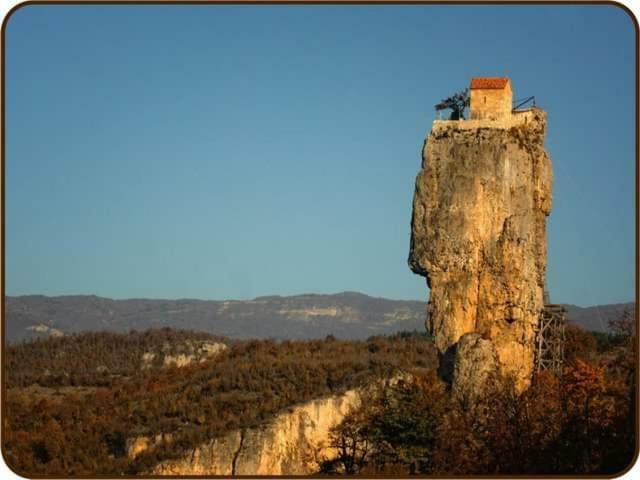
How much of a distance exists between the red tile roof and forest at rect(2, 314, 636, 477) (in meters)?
8.63

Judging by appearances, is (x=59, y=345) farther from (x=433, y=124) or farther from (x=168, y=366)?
(x=433, y=124)

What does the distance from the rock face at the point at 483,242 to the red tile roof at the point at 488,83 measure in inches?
50.0

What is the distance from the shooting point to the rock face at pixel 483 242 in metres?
32.3

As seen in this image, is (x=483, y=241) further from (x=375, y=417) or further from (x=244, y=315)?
(x=244, y=315)

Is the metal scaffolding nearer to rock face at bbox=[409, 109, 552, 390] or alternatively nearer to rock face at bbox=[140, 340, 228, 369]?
rock face at bbox=[409, 109, 552, 390]

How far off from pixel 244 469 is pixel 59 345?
141 feet

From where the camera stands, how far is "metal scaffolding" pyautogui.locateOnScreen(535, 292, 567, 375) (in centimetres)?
3322

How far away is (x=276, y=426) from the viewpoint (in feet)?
104

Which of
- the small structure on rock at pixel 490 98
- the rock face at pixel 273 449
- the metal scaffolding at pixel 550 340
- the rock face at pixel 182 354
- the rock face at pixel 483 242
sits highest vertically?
the small structure on rock at pixel 490 98

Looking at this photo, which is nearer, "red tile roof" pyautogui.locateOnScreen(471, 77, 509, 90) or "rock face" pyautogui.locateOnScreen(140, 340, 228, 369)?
"red tile roof" pyautogui.locateOnScreen(471, 77, 509, 90)

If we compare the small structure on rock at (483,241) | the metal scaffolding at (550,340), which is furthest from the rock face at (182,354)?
the small structure on rock at (483,241)

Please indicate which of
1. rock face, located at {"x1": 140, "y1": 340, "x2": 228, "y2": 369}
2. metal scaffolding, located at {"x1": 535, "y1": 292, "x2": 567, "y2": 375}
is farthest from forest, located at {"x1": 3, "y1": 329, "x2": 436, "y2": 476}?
rock face, located at {"x1": 140, "y1": 340, "x2": 228, "y2": 369}

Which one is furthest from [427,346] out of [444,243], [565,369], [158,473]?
[158,473]

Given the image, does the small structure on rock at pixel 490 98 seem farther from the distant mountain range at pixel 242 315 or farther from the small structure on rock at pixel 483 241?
the distant mountain range at pixel 242 315
